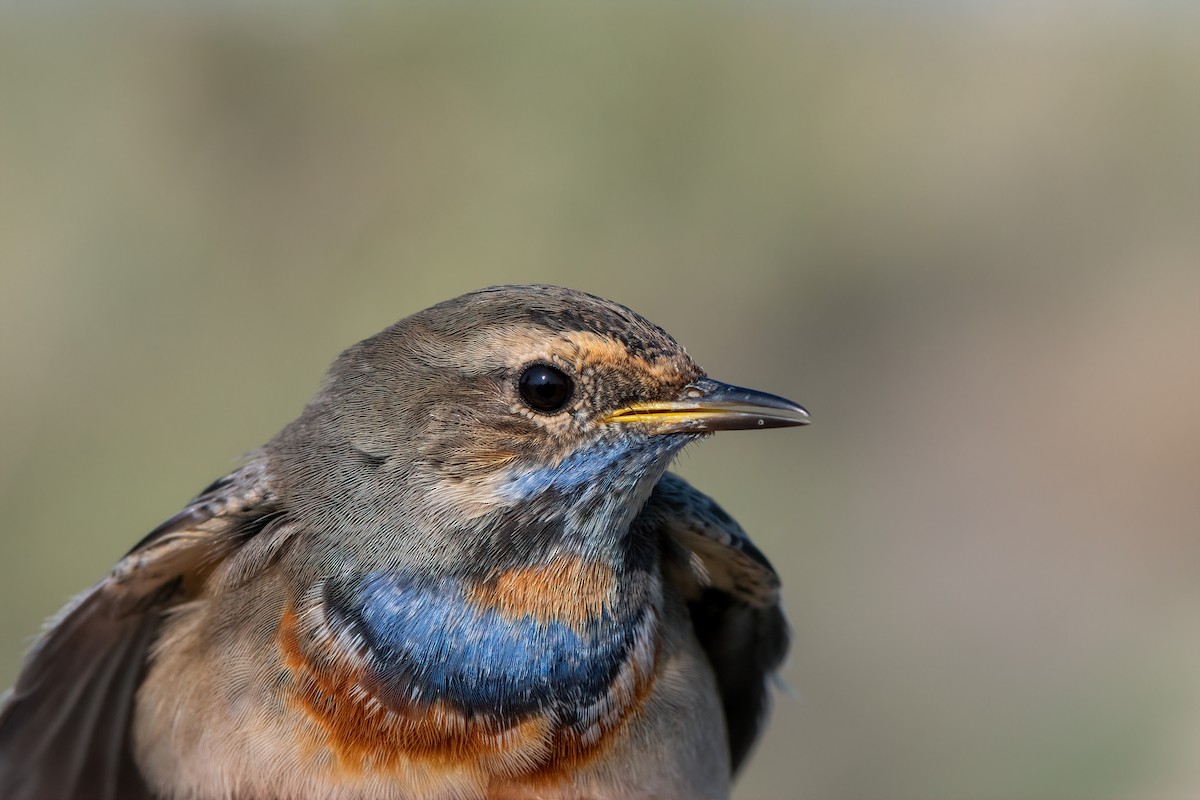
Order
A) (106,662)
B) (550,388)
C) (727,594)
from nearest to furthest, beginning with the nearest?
(550,388) < (106,662) < (727,594)

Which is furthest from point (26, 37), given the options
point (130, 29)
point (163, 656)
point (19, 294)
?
point (163, 656)

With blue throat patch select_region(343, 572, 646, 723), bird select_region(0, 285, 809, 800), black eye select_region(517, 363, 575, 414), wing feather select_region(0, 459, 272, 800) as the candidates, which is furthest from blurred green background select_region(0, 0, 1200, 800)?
black eye select_region(517, 363, 575, 414)

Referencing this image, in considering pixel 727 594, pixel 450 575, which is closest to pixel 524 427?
pixel 450 575

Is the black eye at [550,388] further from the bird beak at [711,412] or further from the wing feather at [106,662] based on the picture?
the wing feather at [106,662]

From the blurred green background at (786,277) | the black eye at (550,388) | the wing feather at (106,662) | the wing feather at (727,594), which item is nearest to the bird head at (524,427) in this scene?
the black eye at (550,388)

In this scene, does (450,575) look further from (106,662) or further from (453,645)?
(106,662)

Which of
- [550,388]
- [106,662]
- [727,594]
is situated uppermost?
[550,388]
